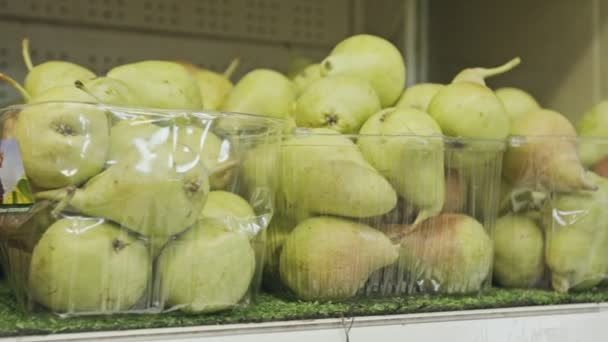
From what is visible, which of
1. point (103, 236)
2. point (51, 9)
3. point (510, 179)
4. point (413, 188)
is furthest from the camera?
point (51, 9)

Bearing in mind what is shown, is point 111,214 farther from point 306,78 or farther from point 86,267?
point 306,78

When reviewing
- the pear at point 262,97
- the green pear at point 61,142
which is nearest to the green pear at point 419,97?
the pear at point 262,97

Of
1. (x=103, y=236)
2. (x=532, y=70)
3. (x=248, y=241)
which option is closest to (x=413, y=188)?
(x=248, y=241)

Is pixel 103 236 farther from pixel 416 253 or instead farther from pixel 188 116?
pixel 416 253

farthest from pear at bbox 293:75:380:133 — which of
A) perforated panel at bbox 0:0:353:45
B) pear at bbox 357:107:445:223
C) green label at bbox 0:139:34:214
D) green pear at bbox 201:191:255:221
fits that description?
perforated panel at bbox 0:0:353:45

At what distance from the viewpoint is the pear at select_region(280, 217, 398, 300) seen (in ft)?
1.95

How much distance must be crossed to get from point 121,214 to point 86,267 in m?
0.04

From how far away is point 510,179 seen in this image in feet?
2.39

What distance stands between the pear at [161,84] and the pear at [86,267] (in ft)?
0.50

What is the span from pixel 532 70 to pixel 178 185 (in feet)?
2.25

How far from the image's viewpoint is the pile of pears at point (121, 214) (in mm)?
500

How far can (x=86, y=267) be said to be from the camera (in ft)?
1.63

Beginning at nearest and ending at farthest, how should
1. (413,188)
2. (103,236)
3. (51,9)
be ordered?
(103,236) → (413,188) → (51,9)

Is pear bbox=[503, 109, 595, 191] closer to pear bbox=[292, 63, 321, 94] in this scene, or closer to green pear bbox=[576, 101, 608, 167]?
green pear bbox=[576, 101, 608, 167]
